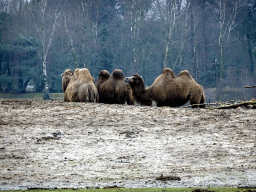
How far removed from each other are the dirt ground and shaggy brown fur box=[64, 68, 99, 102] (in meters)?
1.65

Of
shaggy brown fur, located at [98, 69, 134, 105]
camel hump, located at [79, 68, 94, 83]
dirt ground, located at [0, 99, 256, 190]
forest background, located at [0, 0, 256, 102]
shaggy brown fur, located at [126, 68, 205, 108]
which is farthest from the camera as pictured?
forest background, located at [0, 0, 256, 102]

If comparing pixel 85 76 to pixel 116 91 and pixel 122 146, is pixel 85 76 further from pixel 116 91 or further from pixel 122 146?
pixel 122 146

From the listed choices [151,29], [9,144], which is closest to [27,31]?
[151,29]

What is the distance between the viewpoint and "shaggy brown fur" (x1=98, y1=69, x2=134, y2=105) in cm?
1418

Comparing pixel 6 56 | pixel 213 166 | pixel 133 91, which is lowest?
pixel 213 166

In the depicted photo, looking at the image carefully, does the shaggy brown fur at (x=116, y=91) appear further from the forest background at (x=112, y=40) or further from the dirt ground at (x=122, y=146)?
the forest background at (x=112, y=40)

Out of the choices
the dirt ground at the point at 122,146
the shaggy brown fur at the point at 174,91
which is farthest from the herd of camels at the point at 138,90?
the dirt ground at the point at 122,146

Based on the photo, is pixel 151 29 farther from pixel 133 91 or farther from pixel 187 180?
pixel 187 180

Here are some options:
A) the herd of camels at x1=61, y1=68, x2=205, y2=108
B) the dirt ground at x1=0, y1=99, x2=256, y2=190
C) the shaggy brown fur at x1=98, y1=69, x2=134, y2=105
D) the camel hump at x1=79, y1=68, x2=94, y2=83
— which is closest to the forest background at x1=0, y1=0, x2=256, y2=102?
the shaggy brown fur at x1=98, y1=69, x2=134, y2=105

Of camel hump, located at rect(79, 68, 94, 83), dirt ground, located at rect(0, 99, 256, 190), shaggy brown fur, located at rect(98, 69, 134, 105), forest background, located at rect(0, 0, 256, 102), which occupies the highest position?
forest background, located at rect(0, 0, 256, 102)

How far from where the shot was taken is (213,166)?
6.36 m

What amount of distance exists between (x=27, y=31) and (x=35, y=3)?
113 inches

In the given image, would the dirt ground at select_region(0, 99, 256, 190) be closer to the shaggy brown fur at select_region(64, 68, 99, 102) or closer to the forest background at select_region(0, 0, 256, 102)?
the shaggy brown fur at select_region(64, 68, 99, 102)

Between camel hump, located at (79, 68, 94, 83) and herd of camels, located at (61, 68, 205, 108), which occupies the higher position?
camel hump, located at (79, 68, 94, 83)
